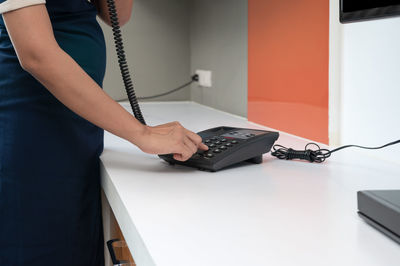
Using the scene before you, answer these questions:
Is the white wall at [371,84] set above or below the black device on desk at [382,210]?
above

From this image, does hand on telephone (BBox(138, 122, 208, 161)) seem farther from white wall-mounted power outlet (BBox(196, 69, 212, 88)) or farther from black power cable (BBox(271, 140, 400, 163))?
white wall-mounted power outlet (BBox(196, 69, 212, 88))

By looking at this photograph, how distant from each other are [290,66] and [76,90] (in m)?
0.71

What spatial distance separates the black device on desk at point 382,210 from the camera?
468 mm

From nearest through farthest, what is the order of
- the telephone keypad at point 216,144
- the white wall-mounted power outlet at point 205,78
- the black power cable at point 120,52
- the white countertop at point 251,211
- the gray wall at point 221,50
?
the white countertop at point 251,211
the telephone keypad at point 216,144
the black power cable at point 120,52
the gray wall at point 221,50
the white wall-mounted power outlet at point 205,78

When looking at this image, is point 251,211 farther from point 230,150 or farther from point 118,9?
point 118,9

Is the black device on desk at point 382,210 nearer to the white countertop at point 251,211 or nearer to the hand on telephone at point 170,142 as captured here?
the white countertop at point 251,211

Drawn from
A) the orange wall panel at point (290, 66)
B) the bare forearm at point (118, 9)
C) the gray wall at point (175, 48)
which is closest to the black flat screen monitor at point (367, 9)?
the orange wall panel at point (290, 66)

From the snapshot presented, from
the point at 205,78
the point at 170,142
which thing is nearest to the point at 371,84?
the point at 170,142

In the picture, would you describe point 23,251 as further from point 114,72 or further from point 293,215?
point 114,72

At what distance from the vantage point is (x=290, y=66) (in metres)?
1.25

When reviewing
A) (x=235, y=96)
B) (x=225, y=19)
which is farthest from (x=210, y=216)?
(x=225, y=19)

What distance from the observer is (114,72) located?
2104 millimetres

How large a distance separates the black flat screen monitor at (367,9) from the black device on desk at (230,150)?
11.5 inches

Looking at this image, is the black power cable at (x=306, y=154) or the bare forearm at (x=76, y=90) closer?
the bare forearm at (x=76, y=90)
